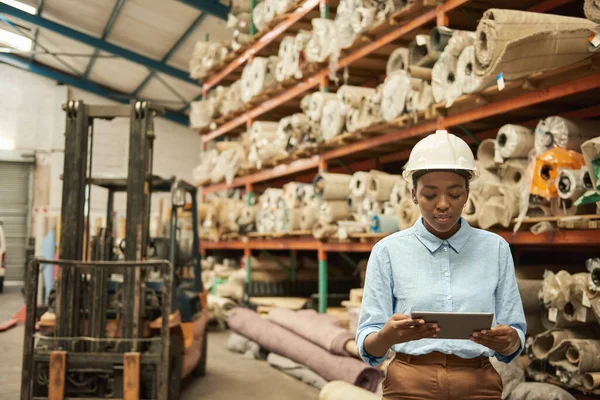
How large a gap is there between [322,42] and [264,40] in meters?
2.34

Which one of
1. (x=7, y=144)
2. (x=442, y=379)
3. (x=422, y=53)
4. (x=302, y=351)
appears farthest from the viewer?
(x=7, y=144)

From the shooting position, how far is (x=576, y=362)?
434 centimetres

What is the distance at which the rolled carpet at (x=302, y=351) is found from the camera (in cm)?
581

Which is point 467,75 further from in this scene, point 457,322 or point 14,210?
point 14,210

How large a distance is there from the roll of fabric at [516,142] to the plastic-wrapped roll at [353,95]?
234 centimetres

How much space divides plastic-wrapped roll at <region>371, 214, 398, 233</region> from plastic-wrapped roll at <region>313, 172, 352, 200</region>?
122 cm

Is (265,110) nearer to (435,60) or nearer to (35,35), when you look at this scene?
(435,60)

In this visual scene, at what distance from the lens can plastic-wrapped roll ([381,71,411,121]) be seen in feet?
20.2

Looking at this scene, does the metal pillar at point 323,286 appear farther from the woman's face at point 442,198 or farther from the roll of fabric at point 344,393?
the woman's face at point 442,198

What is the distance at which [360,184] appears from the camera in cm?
Result: 724

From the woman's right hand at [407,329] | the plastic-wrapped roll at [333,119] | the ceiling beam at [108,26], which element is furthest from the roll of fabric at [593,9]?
the ceiling beam at [108,26]

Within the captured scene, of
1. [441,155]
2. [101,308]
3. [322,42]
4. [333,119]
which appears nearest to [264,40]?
[322,42]

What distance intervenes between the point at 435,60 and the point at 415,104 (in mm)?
452

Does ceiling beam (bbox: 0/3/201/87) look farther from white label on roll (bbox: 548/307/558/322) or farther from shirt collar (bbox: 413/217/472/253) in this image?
shirt collar (bbox: 413/217/472/253)
